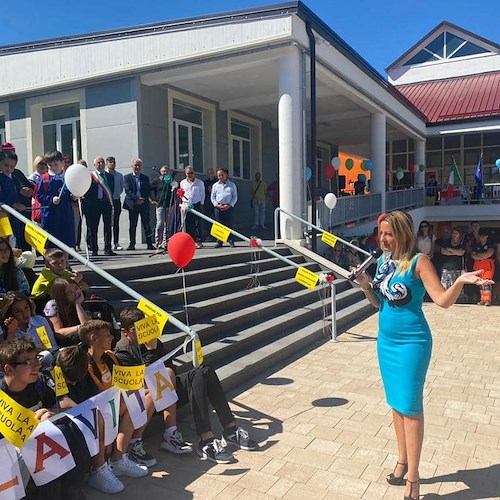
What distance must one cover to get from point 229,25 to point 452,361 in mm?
8202

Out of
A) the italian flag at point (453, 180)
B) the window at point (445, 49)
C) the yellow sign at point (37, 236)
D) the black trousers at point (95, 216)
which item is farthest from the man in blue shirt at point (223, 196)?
the window at point (445, 49)

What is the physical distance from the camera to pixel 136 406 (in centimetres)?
366

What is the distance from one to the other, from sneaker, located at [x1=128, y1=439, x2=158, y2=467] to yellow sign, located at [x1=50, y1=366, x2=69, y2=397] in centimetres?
74

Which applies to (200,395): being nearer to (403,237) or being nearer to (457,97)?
(403,237)

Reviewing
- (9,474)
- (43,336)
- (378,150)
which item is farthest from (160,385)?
(378,150)

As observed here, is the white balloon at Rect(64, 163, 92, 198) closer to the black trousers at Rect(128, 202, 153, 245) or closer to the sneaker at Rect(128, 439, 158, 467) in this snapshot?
the sneaker at Rect(128, 439, 158, 467)

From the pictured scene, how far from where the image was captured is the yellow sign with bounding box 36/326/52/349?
12.6 ft

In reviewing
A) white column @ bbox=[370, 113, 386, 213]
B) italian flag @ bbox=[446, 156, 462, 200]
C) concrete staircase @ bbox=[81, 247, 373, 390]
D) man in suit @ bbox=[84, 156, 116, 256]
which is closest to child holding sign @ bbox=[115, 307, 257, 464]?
concrete staircase @ bbox=[81, 247, 373, 390]

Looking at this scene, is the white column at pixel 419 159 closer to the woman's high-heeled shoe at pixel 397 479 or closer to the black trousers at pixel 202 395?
the black trousers at pixel 202 395

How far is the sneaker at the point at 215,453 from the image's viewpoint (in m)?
3.76

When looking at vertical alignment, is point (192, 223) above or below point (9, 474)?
above

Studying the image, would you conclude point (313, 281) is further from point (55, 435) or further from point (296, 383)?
point (55, 435)

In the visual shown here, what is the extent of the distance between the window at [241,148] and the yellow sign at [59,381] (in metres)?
12.8

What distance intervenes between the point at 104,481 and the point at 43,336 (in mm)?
1180
